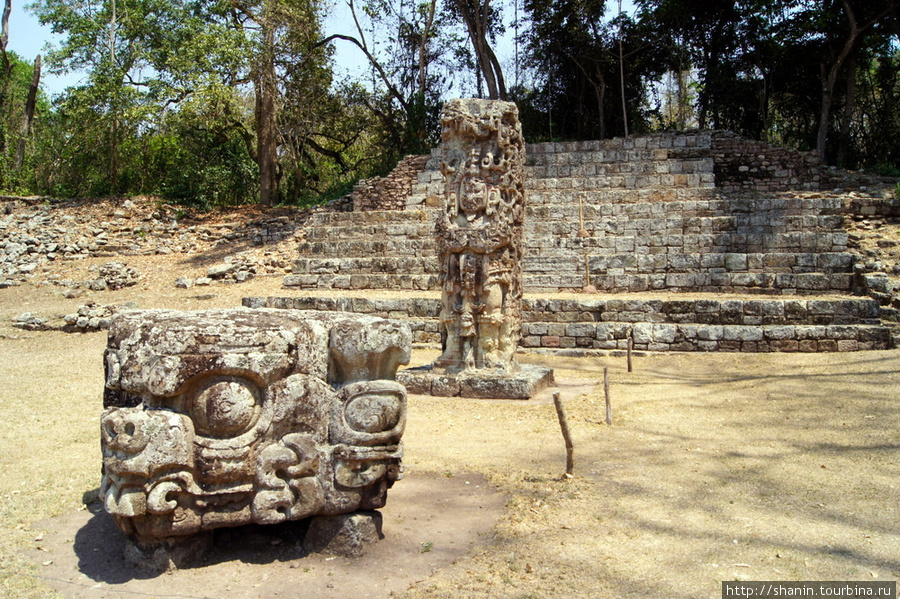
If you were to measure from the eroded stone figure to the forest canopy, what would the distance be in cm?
963

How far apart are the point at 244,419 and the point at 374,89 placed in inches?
790

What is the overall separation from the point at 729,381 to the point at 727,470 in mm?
3139

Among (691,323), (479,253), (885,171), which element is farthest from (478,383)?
(885,171)

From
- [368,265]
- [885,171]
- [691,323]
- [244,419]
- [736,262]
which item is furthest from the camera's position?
[885,171]

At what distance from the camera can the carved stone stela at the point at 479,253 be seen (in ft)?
23.2

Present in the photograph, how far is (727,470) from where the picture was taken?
456cm

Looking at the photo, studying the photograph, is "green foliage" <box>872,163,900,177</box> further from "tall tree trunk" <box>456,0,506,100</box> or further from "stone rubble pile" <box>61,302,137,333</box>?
"stone rubble pile" <box>61,302,137,333</box>

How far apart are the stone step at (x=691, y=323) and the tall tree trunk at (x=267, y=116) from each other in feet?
29.0

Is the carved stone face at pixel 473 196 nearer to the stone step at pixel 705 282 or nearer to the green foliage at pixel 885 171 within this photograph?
the stone step at pixel 705 282

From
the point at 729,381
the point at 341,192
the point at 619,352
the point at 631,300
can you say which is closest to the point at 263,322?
the point at 729,381

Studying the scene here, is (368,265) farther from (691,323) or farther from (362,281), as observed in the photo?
(691,323)

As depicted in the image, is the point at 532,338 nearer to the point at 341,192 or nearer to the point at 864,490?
the point at 864,490

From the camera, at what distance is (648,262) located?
11.3m

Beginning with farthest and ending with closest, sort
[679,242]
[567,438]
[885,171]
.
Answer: [885,171]
[679,242]
[567,438]
